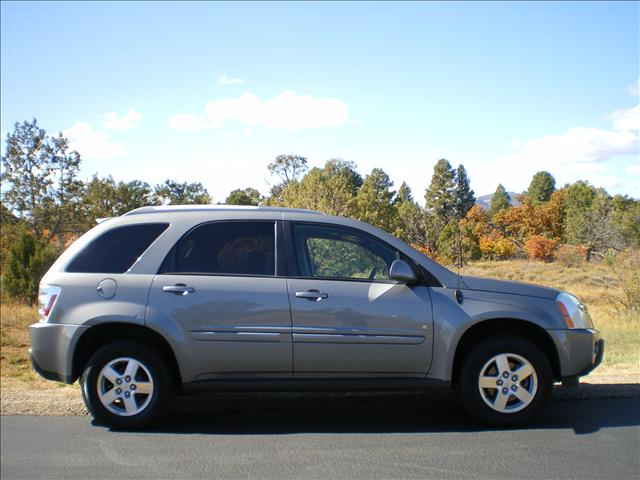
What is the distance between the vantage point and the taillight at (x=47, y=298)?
5.39m

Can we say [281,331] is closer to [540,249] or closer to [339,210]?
[339,210]

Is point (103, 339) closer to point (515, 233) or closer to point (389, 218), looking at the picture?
point (389, 218)

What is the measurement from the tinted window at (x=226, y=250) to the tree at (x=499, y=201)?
50581 millimetres

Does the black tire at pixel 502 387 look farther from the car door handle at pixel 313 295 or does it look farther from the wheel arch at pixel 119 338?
the wheel arch at pixel 119 338

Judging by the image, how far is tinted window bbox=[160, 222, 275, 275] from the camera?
5.54 meters

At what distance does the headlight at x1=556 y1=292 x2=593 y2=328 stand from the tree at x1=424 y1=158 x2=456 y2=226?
3229cm

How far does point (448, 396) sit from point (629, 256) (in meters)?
12.7

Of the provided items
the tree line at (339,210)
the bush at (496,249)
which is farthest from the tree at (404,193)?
the bush at (496,249)

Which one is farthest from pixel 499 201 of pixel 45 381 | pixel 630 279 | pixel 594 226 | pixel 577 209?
pixel 45 381

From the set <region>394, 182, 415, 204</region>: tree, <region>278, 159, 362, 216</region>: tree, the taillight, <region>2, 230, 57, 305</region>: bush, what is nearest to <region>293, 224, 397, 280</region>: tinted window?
the taillight

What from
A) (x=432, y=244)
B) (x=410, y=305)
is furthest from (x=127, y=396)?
(x=432, y=244)

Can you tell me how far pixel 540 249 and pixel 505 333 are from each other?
127 feet

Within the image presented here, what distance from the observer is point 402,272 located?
5363 millimetres

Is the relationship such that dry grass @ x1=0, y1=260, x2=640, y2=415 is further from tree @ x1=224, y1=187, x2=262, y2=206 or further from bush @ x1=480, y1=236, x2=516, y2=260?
tree @ x1=224, y1=187, x2=262, y2=206
